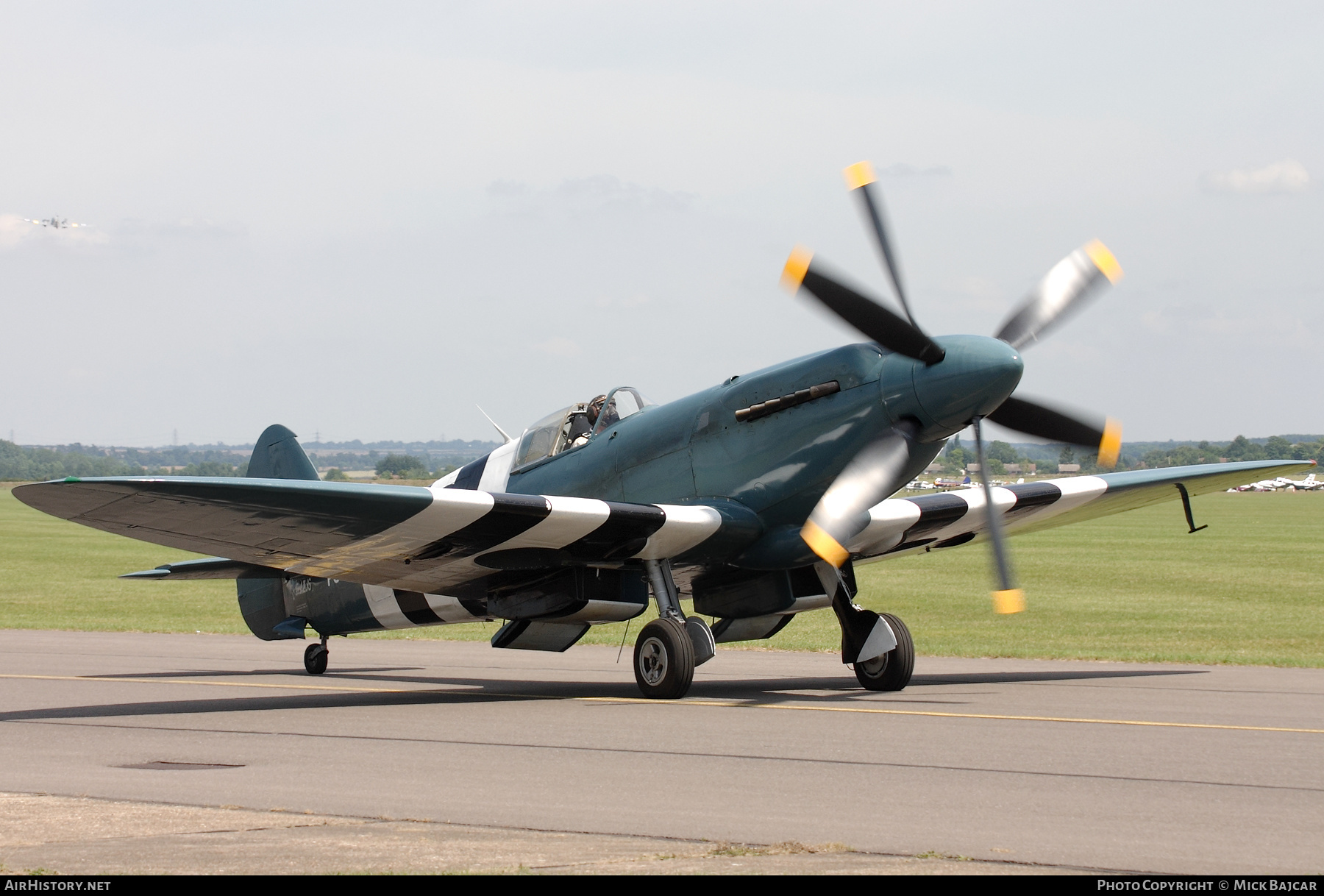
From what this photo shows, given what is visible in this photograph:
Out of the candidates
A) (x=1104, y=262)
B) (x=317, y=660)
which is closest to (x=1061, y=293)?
(x=1104, y=262)

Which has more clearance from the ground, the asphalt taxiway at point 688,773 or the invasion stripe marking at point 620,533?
the invasion stripe marking at point 620,533

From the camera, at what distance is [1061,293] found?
42.5 ft

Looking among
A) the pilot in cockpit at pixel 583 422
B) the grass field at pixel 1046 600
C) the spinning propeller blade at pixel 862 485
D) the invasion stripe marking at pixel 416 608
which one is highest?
the pilot in cockpit at pixel 583 422

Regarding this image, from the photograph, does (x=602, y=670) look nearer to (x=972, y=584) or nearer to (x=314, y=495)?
(x=314, y=495)

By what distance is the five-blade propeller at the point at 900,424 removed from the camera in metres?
11.5

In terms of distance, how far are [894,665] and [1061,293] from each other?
13.1 feet

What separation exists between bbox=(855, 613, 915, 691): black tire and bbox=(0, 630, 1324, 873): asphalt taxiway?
0.23 m

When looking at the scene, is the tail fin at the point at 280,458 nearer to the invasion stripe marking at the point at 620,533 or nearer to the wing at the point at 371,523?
the wing at the point at 371,523

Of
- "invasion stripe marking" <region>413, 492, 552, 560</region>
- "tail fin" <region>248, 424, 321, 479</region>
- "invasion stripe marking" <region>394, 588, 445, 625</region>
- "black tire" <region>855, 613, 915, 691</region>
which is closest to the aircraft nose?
"black tire" <region>855, 613, 915, 691</region>

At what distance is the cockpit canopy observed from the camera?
1385cm

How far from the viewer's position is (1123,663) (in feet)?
54.1

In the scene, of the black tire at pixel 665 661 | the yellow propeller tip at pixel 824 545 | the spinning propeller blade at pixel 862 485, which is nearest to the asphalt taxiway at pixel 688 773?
the black tire at pixel 665 661

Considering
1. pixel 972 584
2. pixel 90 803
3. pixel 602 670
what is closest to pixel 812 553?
pixel 602 670
